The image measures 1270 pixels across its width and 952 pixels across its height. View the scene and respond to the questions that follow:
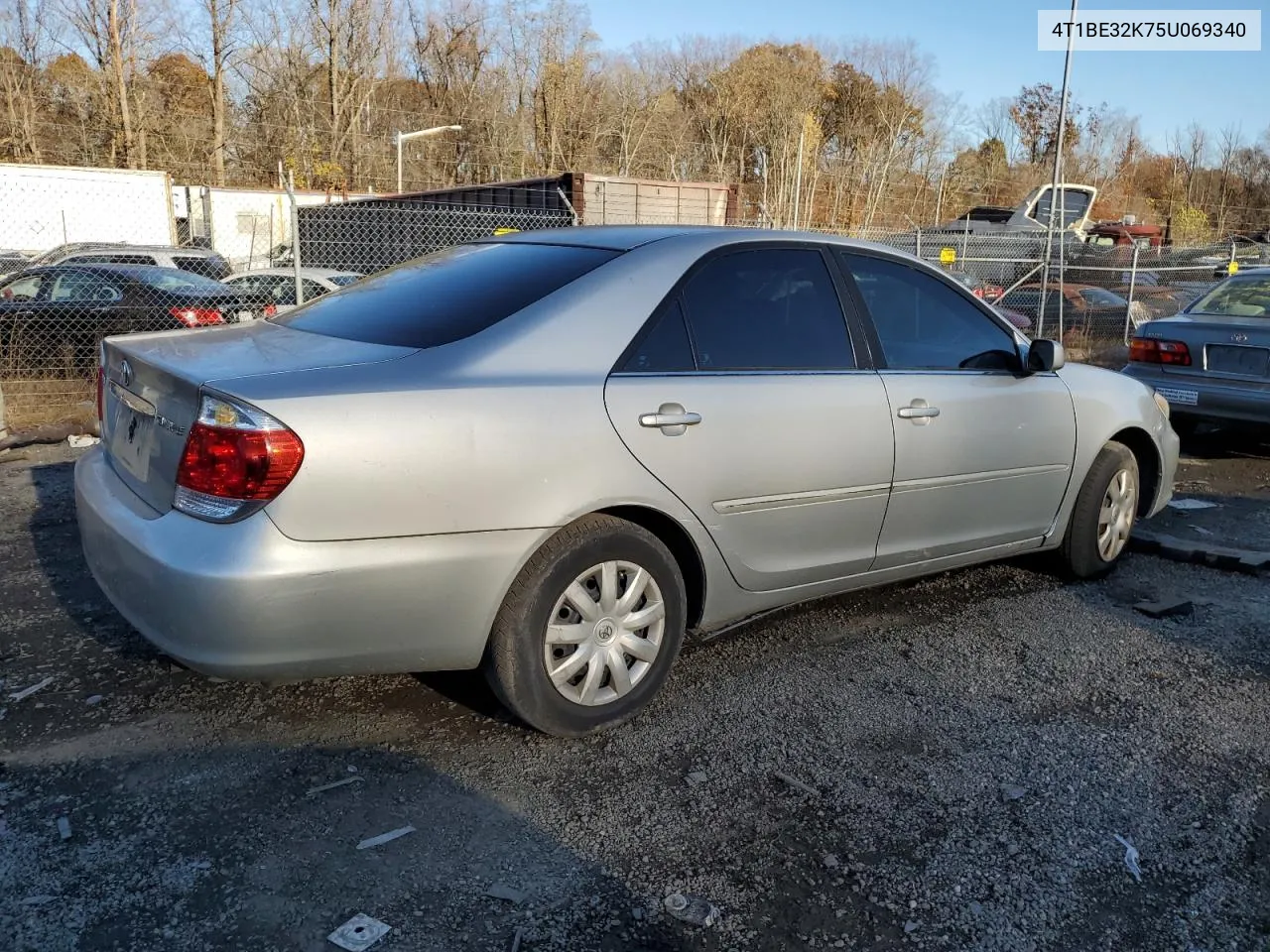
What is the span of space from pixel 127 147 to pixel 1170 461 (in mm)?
34101

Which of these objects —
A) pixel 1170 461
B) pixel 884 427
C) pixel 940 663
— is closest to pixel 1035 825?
pixel 940 663

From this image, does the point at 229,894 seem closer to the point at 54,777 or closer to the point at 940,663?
the point at 54,777

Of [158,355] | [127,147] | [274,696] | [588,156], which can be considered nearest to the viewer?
[158,355]

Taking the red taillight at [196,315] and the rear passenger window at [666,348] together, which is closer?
the rear passenger window at [666,348]

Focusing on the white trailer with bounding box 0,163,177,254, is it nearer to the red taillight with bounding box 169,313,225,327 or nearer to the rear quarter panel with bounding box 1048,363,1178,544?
the red taillight with bounding box 169,313,225,327

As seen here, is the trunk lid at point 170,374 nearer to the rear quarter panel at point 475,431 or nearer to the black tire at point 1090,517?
the rear quarter panel at point 475,431

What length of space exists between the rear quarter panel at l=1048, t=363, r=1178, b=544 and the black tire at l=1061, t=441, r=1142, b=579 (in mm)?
49

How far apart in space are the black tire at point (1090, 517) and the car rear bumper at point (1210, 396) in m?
2.97

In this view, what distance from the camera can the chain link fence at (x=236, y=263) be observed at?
992cm

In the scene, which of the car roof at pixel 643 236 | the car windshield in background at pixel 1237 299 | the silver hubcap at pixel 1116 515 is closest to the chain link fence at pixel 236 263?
the car windshield in background at pixel 1237 299

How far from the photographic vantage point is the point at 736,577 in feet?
11.5

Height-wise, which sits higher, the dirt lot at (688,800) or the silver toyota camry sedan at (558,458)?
the silver toyota camry sedan at (558,458)

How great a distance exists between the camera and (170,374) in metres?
2.89

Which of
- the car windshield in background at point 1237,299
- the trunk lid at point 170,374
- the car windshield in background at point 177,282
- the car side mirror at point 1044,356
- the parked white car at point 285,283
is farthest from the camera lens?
the parked white car at point 285,283
